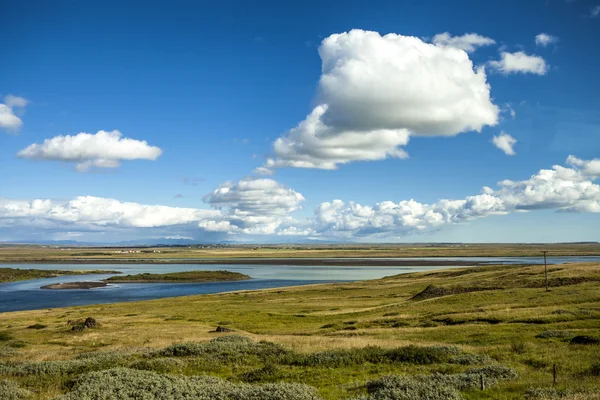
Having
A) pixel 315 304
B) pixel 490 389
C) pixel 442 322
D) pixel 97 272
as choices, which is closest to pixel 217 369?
pixel 490 389

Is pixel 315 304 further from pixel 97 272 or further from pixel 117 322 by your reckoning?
pixel 97 272

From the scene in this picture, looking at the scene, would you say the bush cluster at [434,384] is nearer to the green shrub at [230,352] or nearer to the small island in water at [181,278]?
the green shrub at [230,352]

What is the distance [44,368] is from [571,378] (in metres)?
25.3

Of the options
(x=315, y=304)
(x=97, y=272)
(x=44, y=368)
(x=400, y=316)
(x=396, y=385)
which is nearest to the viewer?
(x=396, y=385)

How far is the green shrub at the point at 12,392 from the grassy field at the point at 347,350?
223 mm

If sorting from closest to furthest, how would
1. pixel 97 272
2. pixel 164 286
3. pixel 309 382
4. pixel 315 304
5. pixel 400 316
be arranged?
pixel 309 382
pixel 400 316
pixel 315 304
pixel 164 286
pixel 97 272

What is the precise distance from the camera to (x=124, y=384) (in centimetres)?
1894

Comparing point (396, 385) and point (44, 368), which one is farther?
point (44, 368)

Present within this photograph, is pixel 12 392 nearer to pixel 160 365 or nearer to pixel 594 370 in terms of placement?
pixel 160 365

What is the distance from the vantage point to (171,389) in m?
18.2

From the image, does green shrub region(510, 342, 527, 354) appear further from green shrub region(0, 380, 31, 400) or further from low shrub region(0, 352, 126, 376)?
green shrub region(0, 380, 31, 400)

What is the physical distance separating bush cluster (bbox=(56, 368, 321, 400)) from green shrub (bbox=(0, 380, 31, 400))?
1.78 m

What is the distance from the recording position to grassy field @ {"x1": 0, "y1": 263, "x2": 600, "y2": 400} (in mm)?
19078

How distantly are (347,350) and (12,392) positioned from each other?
57.8 ft
